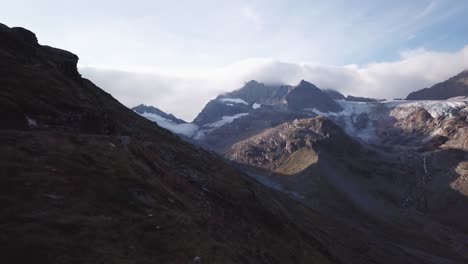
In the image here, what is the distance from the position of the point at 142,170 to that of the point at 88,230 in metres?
22.6

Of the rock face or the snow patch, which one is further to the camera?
the snow patch

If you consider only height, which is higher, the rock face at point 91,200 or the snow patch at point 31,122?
the snow patch at point 31,122

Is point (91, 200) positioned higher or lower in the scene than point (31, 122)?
lower

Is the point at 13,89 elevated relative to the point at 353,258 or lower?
elevated

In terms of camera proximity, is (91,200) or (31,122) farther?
(31,122)

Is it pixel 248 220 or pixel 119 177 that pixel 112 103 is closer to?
pixel 248 220

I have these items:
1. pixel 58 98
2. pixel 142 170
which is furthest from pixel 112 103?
pixel 142 170

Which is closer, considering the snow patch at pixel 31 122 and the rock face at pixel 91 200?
the rock face at pixel 91 200

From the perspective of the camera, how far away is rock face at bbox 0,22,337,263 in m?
34.5

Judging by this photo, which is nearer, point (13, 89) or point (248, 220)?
point (13, 89)

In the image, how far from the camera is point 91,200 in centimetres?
4300

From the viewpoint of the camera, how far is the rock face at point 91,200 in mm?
34531

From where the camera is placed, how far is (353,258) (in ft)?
569

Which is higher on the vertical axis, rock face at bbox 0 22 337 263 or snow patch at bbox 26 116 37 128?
snow patch at bbox 26 116 37 128
